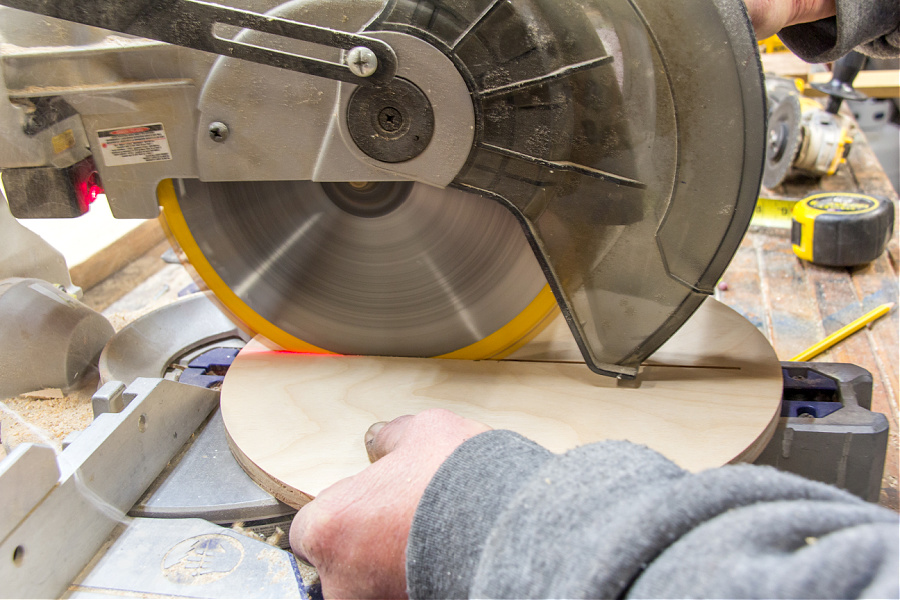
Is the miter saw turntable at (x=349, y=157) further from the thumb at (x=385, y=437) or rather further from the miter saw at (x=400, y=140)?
the thumb at (x=385, y=437)

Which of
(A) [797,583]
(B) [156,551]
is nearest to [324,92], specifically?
(B) [156,551]

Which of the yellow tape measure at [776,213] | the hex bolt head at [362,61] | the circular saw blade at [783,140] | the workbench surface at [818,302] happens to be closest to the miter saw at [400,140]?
the hex bolt head at [362,61]

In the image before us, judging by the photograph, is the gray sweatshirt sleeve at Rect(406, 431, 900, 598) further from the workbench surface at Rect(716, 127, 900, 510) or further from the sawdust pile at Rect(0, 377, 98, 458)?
the workbench surface at Rect(716, 127, 900, 510)

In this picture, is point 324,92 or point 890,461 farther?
point 890,461

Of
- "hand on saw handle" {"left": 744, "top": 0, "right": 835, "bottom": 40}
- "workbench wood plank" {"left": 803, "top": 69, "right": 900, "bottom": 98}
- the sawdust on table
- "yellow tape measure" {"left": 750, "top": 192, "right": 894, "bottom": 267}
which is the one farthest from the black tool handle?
the sawdust on table

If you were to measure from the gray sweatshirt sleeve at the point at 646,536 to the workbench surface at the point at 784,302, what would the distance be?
39.0 inches

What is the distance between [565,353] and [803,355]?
0.79m

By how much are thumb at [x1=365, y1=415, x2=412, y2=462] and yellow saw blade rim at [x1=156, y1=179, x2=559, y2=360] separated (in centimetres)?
34

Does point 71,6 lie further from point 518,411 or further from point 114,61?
point 518,411

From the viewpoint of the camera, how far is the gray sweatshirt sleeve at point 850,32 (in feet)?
4.38

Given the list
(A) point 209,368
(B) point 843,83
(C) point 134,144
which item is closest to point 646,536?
(C) point 134,144

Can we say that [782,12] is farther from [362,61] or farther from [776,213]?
[776,213]

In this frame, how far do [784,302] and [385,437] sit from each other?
1524 mm

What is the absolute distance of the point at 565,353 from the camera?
4.39ft
